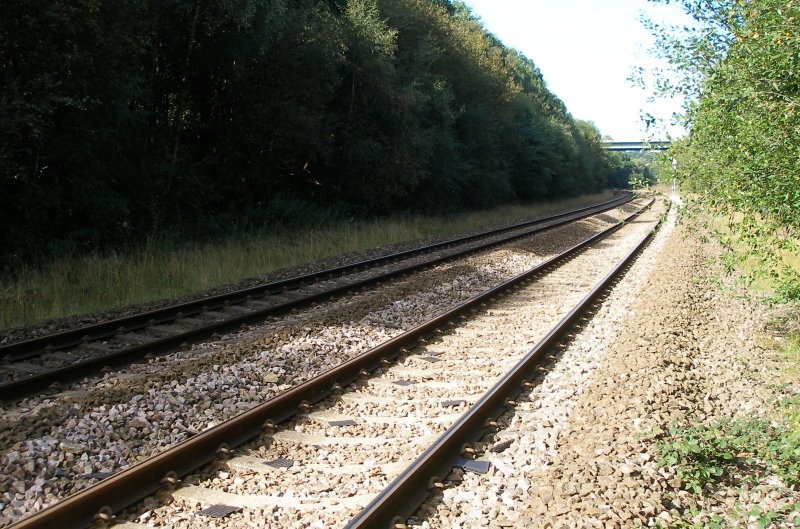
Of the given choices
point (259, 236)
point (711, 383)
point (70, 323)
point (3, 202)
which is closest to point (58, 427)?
point (70, 323)

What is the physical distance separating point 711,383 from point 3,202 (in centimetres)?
1374

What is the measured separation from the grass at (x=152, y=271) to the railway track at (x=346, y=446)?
596 centimetres

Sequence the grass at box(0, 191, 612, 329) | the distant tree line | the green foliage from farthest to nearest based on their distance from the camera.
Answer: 1. the distant tree line
2. the grass at box(0, 191, 612, 329)
3. the green foliage

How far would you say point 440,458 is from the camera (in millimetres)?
4793

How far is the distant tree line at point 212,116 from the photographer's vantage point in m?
13.4

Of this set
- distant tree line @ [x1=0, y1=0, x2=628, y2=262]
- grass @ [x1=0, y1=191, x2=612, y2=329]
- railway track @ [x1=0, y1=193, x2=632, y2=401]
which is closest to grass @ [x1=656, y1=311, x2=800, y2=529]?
railway track @ [x1=0, y1=193, x2=632, y2=401]

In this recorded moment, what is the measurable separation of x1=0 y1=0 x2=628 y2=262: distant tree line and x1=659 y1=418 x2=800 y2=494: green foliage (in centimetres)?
842

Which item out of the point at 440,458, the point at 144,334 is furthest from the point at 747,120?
the point at 144,334

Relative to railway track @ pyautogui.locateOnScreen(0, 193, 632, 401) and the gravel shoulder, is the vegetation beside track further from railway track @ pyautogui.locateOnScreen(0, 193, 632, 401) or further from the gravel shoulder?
railway track @ pyautogui.locateOnScreen(0, 193, 632, 401)

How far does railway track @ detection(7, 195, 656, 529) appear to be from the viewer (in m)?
4.12

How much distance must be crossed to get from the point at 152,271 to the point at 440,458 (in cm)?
983

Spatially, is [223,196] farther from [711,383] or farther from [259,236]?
[711,383]

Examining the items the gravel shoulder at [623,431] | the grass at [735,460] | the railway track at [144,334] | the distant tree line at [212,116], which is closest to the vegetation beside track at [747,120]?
the gravel shoulder at [623,431]

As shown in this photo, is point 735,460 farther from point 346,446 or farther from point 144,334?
point 144,334
